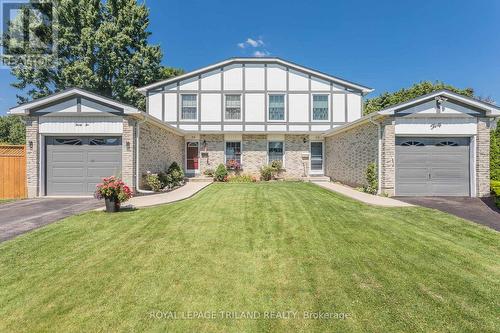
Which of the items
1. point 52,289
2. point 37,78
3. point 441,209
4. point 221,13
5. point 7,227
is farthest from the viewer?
point 37,78

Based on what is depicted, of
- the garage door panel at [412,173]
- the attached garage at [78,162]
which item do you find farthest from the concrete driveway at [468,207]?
the attached garage at [78,162]

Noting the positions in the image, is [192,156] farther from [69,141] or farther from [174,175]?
[69,141]

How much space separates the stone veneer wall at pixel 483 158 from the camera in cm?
1013

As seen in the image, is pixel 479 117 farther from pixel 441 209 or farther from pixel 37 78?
pixel 37 78

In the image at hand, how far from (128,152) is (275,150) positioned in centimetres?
1001

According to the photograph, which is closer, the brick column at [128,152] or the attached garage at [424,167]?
the brick column at [128,152]

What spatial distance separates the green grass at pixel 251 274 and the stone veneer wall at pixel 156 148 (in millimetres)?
4950

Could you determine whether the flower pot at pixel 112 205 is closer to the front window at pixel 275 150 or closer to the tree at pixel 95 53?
the front window at pixel 275 150

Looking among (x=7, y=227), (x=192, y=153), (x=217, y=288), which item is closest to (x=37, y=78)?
(x=192, y=153)

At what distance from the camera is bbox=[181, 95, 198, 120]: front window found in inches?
677

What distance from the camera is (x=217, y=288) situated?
345 cm

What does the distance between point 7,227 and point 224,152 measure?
12.4 metres

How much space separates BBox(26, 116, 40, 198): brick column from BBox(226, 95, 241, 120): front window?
33.6 ft

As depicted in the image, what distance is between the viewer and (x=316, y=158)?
17.6 m
